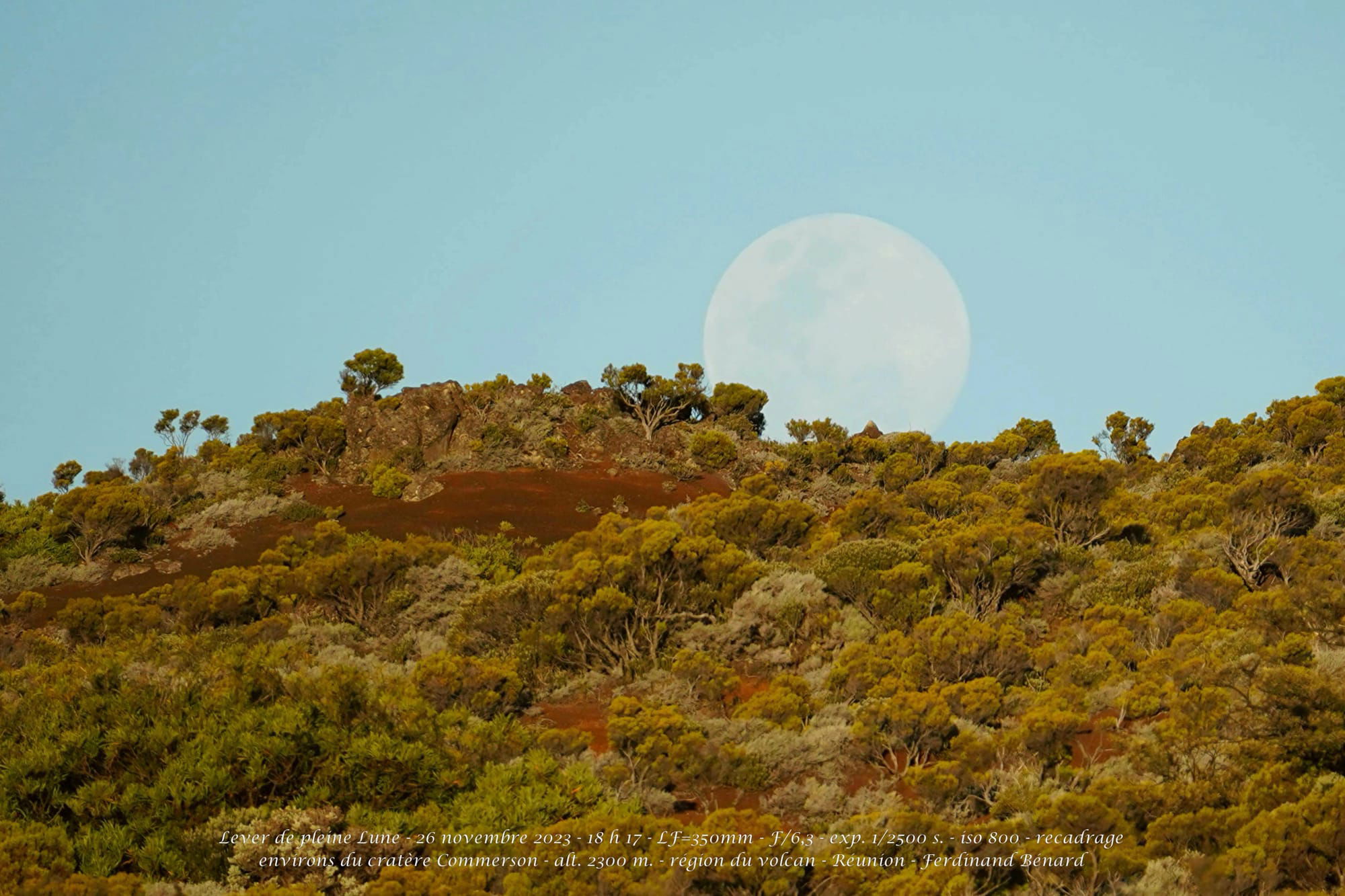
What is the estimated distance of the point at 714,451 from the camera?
62.7 metres

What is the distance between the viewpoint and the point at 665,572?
40.8m

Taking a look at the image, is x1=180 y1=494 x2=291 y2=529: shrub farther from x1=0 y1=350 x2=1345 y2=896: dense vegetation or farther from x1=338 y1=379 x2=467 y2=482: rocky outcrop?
x1=338 y1=379 x2=467 y2=482: rocky outcrop

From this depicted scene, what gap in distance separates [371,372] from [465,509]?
16.7m

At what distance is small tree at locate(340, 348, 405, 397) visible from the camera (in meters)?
68.0

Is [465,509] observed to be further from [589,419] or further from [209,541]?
[589,419]

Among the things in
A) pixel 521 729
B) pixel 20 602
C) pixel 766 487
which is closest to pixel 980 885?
pixel 521 729

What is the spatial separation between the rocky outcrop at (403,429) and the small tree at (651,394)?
28.3 feet

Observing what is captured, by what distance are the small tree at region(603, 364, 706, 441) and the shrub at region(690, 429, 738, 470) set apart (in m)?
4.58

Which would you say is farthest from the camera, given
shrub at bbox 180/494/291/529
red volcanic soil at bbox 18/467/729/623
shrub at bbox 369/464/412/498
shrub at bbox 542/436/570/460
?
shrub at bbox 542/436/570/460

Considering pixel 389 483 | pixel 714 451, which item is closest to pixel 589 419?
pixel 714 451

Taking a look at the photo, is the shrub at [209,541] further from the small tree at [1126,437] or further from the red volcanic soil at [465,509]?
the small tree at [1126,437]

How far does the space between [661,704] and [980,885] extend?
12459 mm

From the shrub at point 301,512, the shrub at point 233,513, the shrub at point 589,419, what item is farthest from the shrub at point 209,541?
the shrub at point 589,419

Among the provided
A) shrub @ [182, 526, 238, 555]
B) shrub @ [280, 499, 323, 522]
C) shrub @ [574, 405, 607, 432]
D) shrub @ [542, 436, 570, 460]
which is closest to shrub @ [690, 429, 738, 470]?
shrub @ [574, 405, 607, 432]
